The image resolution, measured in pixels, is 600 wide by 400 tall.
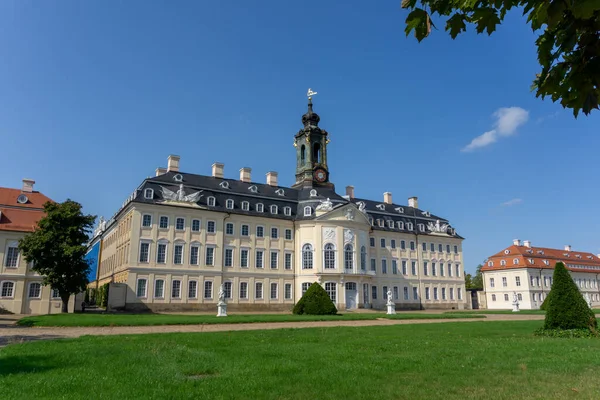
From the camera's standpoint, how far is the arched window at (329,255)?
47812mm

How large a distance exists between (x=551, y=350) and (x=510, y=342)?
219 centimetres

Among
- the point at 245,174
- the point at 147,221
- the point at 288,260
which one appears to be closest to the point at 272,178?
the point at 245,174

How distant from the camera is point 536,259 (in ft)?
231

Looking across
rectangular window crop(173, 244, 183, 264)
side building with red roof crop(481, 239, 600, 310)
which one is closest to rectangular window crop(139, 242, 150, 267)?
rectangular window crop(173, 244, 183, 264)

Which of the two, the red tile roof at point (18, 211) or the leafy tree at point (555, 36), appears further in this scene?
the red tile roof at point (18, 211)

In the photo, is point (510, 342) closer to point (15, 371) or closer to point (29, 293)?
point (15, 371)

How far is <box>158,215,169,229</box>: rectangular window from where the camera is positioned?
42469mm

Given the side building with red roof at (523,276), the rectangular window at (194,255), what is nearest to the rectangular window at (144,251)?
the rectangular window at (194,255)

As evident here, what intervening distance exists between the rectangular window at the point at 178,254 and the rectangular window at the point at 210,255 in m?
2.72

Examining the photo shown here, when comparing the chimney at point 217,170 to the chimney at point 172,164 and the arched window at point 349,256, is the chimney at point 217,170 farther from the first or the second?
the arched window at point 349,256

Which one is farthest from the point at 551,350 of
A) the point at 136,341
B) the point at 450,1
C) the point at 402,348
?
the point at 136,341

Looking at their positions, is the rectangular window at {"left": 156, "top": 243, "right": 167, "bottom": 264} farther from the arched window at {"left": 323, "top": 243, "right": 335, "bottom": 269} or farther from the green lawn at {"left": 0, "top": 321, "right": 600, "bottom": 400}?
the green lawn at {"left": 0, "top": 321, "right": 600, "bottom": 400}

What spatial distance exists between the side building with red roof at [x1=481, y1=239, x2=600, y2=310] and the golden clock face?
33782 millimetres

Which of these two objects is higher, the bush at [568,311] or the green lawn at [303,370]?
the bush at [568,311]
